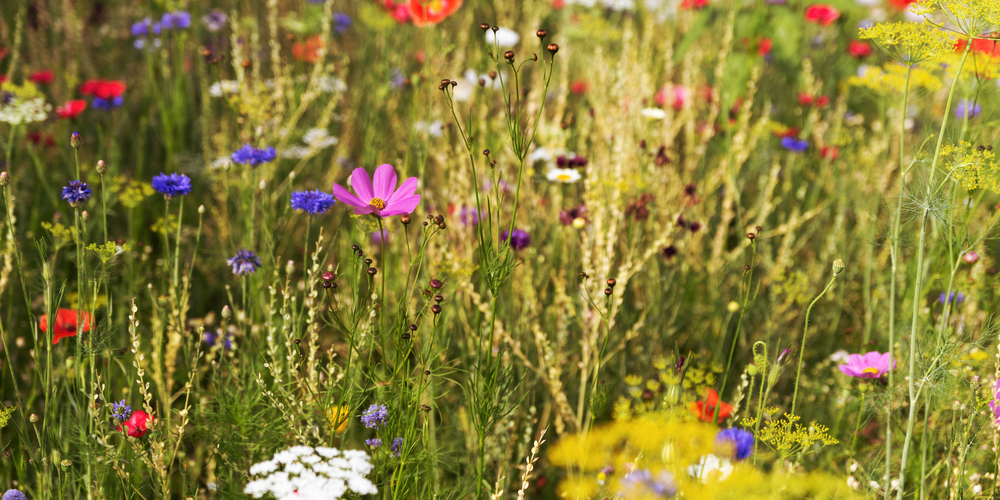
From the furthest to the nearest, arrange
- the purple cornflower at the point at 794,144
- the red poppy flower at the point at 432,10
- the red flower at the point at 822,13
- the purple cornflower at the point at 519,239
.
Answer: the red flower at the point at 822,13, the purple cornflower at the point at 794,144, the red poppy flower at the point at 432,10, the purple cornflower at the point at 519,239

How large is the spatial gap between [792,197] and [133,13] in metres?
4.02

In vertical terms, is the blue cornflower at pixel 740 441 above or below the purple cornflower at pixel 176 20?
below

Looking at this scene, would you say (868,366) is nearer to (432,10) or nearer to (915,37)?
(915,37)

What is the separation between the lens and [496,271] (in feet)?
4.30

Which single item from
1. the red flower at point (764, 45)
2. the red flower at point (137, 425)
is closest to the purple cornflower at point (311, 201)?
the red flower at point (137, 425)

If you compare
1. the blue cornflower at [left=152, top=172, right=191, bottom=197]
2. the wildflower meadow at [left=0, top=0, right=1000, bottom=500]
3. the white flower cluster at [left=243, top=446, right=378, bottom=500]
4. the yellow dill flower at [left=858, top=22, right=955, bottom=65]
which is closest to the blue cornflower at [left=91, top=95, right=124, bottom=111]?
the wildflower meadow at [left=0, top=0, right=1000, bottom=500]

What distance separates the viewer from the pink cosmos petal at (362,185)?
127cm

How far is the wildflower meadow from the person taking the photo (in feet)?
4.53

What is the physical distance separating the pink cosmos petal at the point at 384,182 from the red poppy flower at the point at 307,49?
2.05 metres

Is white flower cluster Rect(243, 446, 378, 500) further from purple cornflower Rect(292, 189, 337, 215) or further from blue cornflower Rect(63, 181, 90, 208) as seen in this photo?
blue cornflower Rect(63, 181, 90, 208)

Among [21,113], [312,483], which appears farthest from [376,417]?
[21,113]

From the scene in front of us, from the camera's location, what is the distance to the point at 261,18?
4500 mm

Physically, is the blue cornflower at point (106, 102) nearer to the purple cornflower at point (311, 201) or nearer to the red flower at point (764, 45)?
the purple cornflower at point (311, 201)

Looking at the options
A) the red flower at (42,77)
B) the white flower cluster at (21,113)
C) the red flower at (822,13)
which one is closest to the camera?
the white flower cluster at (21,113)
